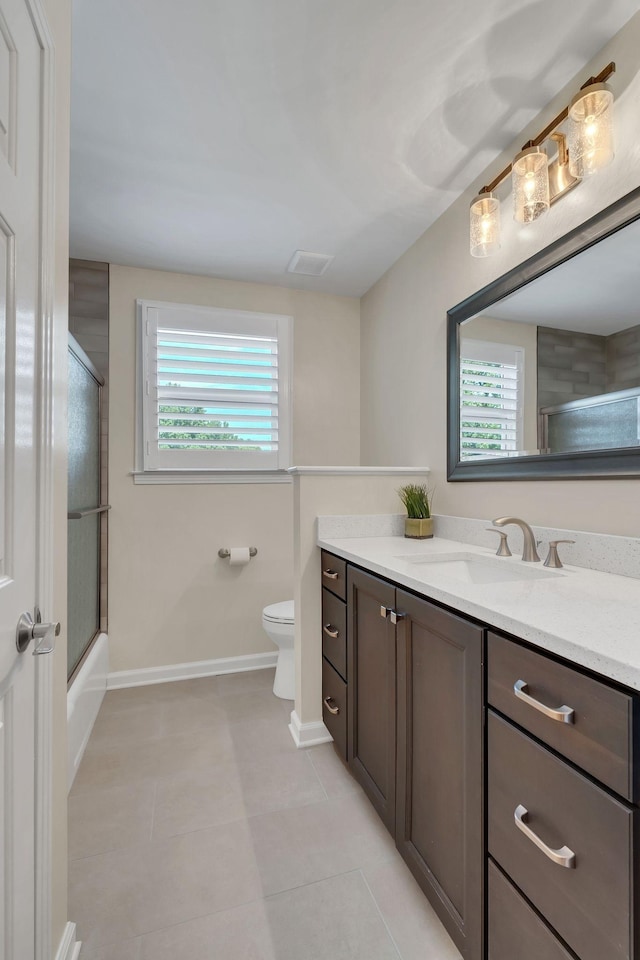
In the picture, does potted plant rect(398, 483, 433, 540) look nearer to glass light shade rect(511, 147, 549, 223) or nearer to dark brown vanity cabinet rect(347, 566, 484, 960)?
dark brown vanity cabinet rect(347, 566, 484, 960)

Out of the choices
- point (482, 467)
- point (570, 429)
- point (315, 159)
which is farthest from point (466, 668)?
point (315, 159)

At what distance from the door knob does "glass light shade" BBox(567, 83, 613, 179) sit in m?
1.81

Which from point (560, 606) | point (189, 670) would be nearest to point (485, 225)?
point (560, 606)

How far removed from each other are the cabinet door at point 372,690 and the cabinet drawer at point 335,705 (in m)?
0.07

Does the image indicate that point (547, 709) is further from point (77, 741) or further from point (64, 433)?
point (77, 741)

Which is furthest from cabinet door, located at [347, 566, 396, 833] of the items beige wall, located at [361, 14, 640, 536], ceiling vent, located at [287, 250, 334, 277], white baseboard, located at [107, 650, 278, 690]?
ceiling vent, located at [287, 250, 334, 277]

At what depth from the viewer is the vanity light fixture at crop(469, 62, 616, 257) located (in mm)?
1261

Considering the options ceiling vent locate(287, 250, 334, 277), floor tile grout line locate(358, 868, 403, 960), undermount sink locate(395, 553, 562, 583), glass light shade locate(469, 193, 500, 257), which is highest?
ceiling vent locate(287, 250, 334, 277)

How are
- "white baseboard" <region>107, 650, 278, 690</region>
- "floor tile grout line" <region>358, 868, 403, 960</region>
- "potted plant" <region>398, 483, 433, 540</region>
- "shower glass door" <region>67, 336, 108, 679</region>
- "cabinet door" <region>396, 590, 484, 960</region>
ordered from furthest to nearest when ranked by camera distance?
"white baseboard" <region>107, 650, 278, 690</region>, "potted plant" <region>398, 483, 433, 540</region>, "shower glass door" <region>67, 336, 108, 679</region>, "floor tile grout line" <region>358, 868, 403, 960</region>, "cabinet door" <region>396, 590, 484, 960</region>

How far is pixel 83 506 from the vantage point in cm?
221

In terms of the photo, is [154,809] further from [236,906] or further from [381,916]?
[381,916]

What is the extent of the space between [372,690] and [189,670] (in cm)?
165

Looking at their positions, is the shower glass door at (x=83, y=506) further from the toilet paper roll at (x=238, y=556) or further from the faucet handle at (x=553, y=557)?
the faucet handle at (x=553, y=557)

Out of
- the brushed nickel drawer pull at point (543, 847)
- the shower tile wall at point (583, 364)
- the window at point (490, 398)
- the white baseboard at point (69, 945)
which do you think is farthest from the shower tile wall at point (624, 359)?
the white baseboard at point (69, 945)
